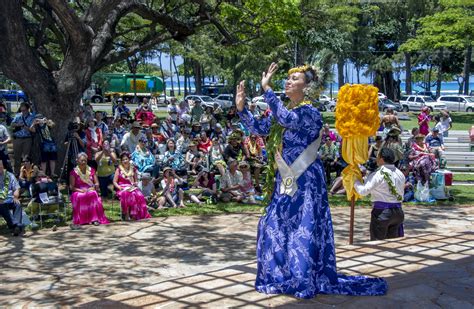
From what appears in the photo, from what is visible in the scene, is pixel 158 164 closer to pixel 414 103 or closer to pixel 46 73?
pixel 46 73

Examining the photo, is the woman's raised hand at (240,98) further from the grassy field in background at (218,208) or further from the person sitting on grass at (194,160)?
the person sitting on grass at (194,160)

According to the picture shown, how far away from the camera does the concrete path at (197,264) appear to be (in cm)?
515

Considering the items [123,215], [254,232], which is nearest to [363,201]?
[254,232]

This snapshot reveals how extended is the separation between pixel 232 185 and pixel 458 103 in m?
34.2

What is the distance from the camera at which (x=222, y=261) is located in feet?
24.9

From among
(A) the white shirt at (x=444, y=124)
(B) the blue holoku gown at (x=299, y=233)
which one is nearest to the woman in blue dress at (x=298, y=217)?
(B) the blue holoku gown at (x=299, y=233)

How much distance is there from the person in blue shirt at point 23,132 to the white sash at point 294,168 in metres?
8.45

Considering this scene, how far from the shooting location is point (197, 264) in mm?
7422

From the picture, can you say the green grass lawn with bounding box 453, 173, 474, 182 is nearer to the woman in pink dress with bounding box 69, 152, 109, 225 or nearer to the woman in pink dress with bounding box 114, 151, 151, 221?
the woman in pink dress with bounding box 114, 151, 151, 221

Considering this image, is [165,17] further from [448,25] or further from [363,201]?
[448,25]

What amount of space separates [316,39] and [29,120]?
83.5 ft

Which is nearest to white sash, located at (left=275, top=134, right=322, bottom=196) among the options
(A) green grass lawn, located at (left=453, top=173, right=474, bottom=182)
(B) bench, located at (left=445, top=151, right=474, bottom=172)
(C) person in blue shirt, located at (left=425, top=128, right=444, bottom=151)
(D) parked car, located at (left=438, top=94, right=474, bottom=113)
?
(C) person in blue shirt, located at (left=425, top=128, right=444, bottom=151)

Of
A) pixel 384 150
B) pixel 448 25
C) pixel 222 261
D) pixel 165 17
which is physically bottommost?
pixel 222 261

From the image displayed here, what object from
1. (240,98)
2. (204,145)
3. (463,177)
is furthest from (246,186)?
(240,98)
